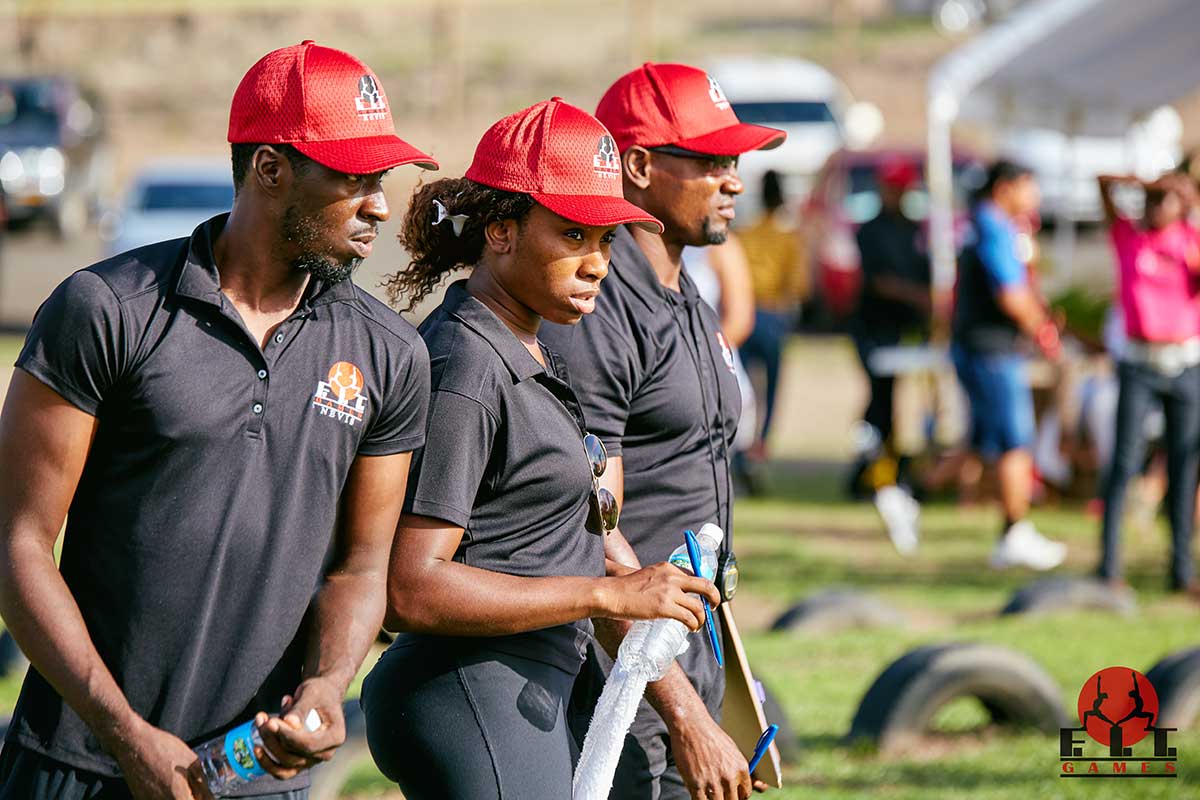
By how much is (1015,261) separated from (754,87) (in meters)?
14.2

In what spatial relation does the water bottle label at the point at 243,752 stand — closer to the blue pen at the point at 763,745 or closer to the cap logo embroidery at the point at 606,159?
the blue pen at the point at 763,745

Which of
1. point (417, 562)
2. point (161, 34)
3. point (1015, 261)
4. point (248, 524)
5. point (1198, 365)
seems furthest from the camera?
point (161, 34)

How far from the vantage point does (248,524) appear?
114 inches

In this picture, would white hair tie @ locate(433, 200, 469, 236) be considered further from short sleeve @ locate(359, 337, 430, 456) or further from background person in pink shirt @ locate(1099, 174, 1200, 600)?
background person in pink shirt @ locate(1099, 174, 1200, 600)

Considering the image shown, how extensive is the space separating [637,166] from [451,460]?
1179 mm

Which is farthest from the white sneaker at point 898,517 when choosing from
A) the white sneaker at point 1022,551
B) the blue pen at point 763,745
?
the blue pen at point 763,745

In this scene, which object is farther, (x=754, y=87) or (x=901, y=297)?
(x=754, y=87)

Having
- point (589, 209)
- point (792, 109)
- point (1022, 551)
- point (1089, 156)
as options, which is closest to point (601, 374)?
point (589, 209)

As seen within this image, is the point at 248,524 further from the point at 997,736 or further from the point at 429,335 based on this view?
the point at 997,736

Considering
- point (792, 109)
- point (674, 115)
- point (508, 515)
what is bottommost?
point (508, 515)

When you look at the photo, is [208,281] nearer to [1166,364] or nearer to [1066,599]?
[1066,599]

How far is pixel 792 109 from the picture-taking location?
24.1 metres

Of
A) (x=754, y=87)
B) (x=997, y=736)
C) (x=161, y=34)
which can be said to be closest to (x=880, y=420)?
(x=997, y=736)

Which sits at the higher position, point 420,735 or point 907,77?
point 907,77
